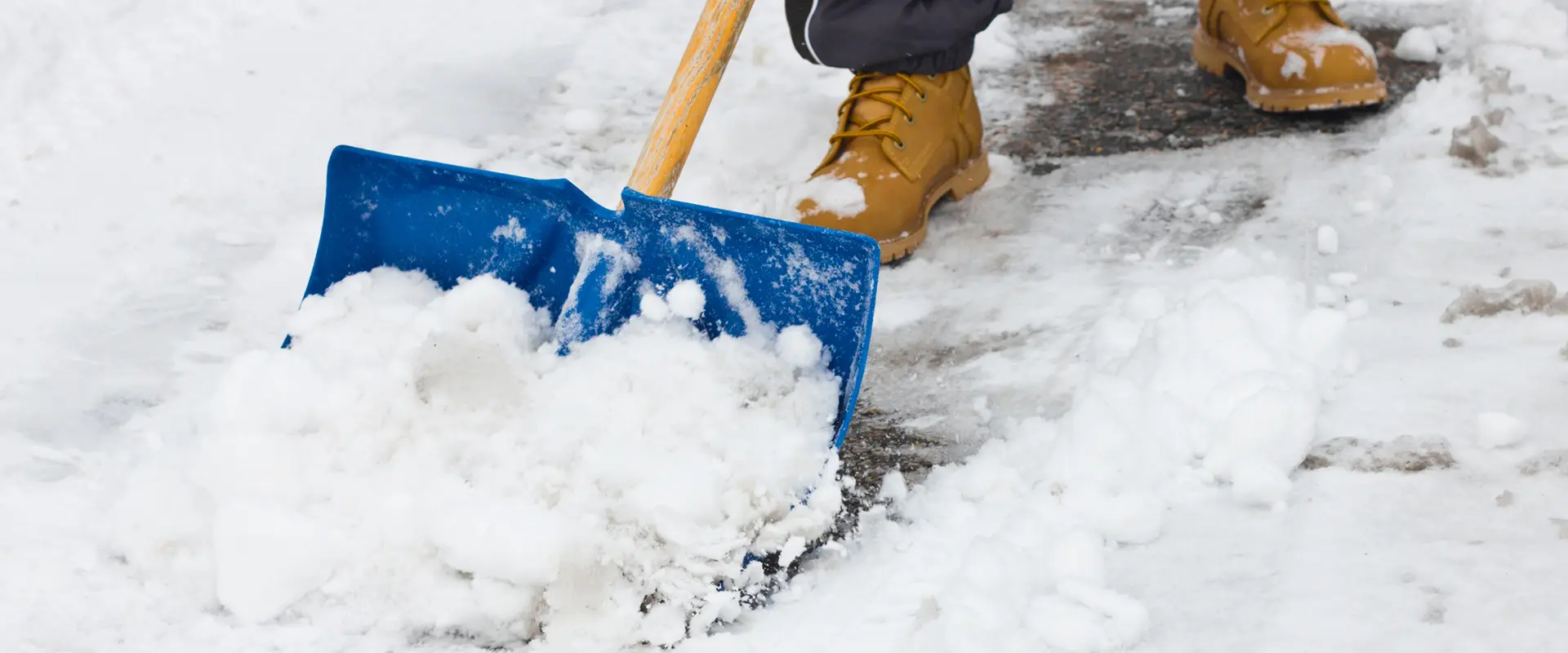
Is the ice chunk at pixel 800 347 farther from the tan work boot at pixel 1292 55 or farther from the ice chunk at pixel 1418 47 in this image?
the ice chunk at pixel 1418 47

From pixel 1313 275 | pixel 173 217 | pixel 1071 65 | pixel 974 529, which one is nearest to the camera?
pixel 974 529

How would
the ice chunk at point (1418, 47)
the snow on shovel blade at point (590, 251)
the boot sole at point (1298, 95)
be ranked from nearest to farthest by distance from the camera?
the snow on shovel blade at point (590, 251) → the boot sole at point (1298, 95) → the ice chunk at point (1418, 47)

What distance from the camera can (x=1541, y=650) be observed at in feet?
3.48

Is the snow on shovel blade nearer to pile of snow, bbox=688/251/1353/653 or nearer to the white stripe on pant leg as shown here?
pile of snow, bbox=688/251/1353/653

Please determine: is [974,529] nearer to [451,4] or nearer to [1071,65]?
[1071,65]

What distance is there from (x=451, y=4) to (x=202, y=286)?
1.27 m

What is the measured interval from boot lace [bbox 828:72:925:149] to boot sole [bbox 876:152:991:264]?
0.13 meters

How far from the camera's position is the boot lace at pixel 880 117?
2.12 metres

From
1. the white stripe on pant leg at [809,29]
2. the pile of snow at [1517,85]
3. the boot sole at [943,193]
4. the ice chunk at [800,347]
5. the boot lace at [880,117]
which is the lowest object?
the boot sole at [943,193]

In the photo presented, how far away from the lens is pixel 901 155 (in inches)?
83.0

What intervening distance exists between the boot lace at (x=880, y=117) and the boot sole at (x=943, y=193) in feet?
0.44

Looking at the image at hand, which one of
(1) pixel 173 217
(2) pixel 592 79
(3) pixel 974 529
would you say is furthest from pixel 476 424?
(2) pixel 592 79

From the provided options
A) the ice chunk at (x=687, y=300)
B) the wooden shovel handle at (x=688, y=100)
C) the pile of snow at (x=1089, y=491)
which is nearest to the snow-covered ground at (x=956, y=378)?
the pile of snow at (x=1089, y=491)

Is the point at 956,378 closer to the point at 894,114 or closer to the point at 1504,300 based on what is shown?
the point at 894,114
